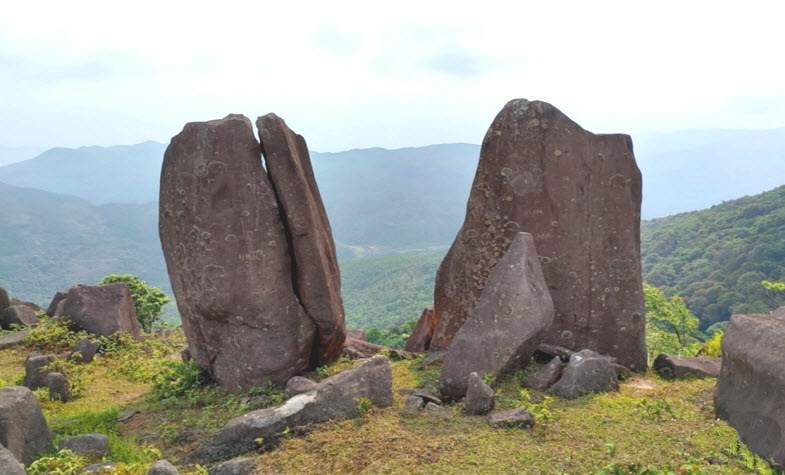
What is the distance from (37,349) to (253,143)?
1067 centimetres

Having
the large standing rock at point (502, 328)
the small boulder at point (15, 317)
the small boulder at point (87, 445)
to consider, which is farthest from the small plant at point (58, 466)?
the small boulder at point (15, 317)

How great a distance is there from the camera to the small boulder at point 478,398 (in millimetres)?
9695

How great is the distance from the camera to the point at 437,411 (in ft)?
32.6

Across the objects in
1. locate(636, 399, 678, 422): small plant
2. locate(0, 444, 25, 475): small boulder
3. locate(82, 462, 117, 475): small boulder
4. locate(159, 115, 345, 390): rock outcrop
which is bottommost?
locate(82, 462, 117, 475): small boulder

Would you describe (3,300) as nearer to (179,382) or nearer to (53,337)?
(53,337)

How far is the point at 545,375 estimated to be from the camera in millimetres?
11031

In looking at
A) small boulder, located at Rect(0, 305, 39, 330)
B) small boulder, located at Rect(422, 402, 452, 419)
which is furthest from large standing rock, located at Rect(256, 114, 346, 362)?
small boulder, located at Rect(0, 305, 39, 330)

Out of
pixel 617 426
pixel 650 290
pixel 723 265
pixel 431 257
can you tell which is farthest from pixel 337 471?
pixel 431 257

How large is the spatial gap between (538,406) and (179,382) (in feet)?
23.0

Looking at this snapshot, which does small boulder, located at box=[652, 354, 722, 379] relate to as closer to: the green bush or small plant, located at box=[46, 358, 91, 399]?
small plant, located at box=[46, 358, 91, 399]

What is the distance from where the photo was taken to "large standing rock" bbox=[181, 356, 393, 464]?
896 centimetres

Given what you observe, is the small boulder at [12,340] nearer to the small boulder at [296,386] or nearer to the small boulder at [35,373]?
the small boulder at [35,373]

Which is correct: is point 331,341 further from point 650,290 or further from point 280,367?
point 650,290

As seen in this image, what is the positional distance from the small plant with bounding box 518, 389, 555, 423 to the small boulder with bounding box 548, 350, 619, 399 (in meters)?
0.41
